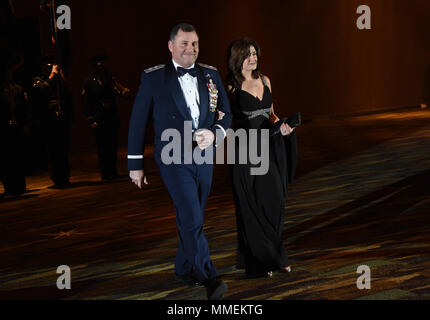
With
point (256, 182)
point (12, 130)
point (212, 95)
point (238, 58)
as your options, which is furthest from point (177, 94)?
point (12, 130)

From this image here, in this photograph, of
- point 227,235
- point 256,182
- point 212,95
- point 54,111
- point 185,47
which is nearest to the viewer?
point 185,47

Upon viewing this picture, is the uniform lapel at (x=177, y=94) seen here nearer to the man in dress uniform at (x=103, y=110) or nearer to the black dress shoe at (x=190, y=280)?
the black dress shoe at (x=190, y=280)

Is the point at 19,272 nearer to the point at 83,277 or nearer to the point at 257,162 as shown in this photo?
the point at 83,277

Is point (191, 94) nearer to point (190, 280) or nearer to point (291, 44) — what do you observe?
point (190, 280)

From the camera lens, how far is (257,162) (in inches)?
180

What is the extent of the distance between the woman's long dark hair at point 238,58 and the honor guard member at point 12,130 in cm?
469

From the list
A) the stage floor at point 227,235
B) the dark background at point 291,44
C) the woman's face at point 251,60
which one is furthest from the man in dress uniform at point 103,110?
the woman's face at point 251,60

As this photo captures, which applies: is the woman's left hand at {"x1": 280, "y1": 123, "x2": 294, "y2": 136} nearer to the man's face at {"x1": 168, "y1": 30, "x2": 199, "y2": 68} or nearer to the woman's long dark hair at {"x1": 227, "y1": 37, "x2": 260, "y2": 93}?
the woman's long dark hair at {"x1": 227, "y1": 37, "x2": 260, "y2": 93}

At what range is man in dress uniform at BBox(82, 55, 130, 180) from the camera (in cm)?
957

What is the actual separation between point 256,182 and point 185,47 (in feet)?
3.52

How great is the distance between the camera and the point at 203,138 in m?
3.99

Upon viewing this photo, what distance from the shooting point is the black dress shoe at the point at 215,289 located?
3.99 meters

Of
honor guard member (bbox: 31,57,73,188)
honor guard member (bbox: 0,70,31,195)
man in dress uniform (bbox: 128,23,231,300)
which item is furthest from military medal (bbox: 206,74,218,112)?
honor guard member (bbox: 31,57,73,188)

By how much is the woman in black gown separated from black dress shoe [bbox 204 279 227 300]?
46 cm
